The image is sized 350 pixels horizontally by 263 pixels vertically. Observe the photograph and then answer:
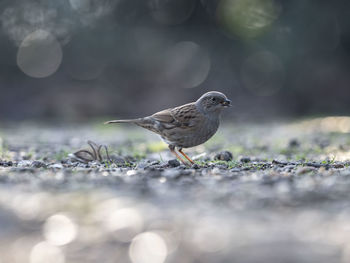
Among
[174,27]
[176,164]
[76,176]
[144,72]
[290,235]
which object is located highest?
[174,27]

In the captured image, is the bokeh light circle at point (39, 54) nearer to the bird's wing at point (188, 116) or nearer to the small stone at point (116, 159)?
the small stone at point (116, 159)

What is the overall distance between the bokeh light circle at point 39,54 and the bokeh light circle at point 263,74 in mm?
8587

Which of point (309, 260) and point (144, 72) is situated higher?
point (144, 72)

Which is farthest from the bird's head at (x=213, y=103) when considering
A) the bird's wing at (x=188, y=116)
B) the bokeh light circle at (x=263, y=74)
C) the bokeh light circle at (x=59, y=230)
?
the bokeh light circle at (x=263, y=74)

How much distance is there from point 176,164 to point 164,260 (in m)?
2.84

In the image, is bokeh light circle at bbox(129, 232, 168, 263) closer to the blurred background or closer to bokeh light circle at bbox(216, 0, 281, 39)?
the blurred background

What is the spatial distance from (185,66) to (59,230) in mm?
18416

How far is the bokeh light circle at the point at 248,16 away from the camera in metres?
19.0

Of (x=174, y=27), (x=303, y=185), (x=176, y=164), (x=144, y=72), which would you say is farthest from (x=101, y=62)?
(x=303, y=185)

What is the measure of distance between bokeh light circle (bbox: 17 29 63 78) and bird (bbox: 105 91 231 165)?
1630 centimetres

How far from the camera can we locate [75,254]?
107 inches

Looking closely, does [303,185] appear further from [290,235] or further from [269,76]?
[269,76]

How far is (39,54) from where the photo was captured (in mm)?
21453

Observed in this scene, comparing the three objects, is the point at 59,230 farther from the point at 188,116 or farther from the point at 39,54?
the point at 39,54
